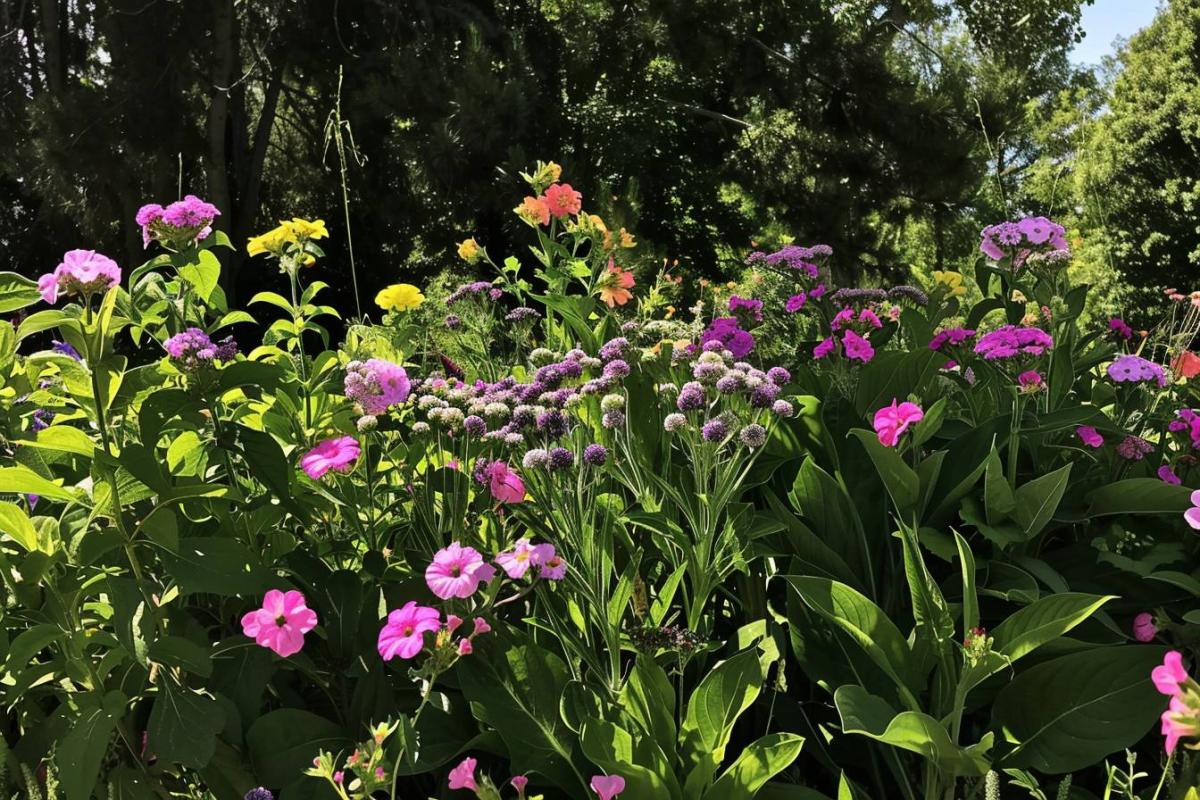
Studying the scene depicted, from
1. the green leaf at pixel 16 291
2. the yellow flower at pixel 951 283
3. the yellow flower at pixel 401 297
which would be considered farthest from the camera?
the yellow flower at pixel 951 283

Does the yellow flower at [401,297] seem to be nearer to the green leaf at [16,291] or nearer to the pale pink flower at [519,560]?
the green leaf at [16,291]

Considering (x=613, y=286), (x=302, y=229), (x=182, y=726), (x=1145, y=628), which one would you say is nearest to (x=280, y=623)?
(x=182, y=726)

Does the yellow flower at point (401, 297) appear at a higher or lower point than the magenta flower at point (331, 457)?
higher

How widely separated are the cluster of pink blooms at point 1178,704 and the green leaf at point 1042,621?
1.60ft

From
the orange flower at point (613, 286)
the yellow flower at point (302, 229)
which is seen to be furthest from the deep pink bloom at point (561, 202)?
the yellow flower at point (302, 229)

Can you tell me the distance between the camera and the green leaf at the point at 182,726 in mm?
1262

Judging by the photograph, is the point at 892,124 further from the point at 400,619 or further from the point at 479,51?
the point at 400,619

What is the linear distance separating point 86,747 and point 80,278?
660 millimetres

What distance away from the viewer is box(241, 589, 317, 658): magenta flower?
50.9 inches

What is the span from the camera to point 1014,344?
1870 mm

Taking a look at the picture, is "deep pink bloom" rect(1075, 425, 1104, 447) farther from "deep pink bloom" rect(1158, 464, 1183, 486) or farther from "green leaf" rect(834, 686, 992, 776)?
"green leaf" rect(834, 686, 992, 776)

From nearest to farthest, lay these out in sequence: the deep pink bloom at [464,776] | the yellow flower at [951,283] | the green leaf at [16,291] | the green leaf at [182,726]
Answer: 1. the deep pink bloom at [464,776]
2. the green leaf at [182,726]
3. the green leaf at [16,291]
4. the yellow flower at [951,283]

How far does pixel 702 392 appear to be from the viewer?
4.80 ft

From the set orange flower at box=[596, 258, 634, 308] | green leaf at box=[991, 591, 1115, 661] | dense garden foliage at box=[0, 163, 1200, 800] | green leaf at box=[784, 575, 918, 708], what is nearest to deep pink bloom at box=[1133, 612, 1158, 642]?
dense garden foliage at box=[0, 163, 1200, 800]
